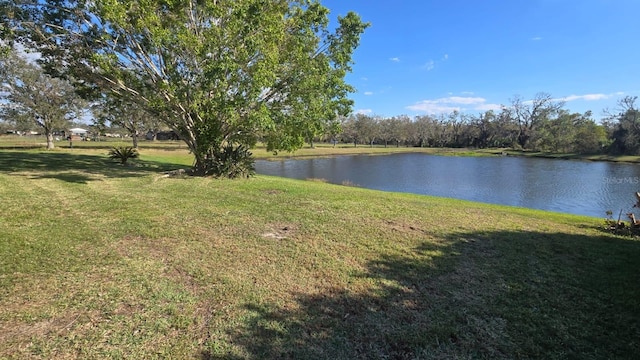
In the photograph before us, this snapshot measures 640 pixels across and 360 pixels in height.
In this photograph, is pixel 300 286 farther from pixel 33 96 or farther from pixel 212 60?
pixel 33 96

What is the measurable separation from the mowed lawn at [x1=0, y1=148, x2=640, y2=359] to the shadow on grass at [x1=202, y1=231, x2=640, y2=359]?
0.07 ft

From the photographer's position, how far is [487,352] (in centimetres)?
283

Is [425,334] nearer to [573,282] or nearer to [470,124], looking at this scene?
[573,282]

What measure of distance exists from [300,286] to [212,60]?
8.26m

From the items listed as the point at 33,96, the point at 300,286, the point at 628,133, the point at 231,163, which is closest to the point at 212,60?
the point at 231,163

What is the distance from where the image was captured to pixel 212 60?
983 centimetres

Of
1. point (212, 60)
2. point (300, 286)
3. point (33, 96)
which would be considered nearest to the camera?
point (300, 286)

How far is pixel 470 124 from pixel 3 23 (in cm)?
9728

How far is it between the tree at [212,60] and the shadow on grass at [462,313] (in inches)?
289

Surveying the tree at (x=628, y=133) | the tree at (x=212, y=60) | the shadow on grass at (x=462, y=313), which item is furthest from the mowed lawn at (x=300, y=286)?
the tree at (x=628, y=133)

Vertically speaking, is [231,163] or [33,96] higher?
[33,96]

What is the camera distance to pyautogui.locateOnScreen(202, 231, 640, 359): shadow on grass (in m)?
2.85

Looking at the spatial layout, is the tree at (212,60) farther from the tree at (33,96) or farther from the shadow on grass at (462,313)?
the tree at (33,96)

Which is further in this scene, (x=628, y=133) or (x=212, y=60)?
(x=628, y=133)
